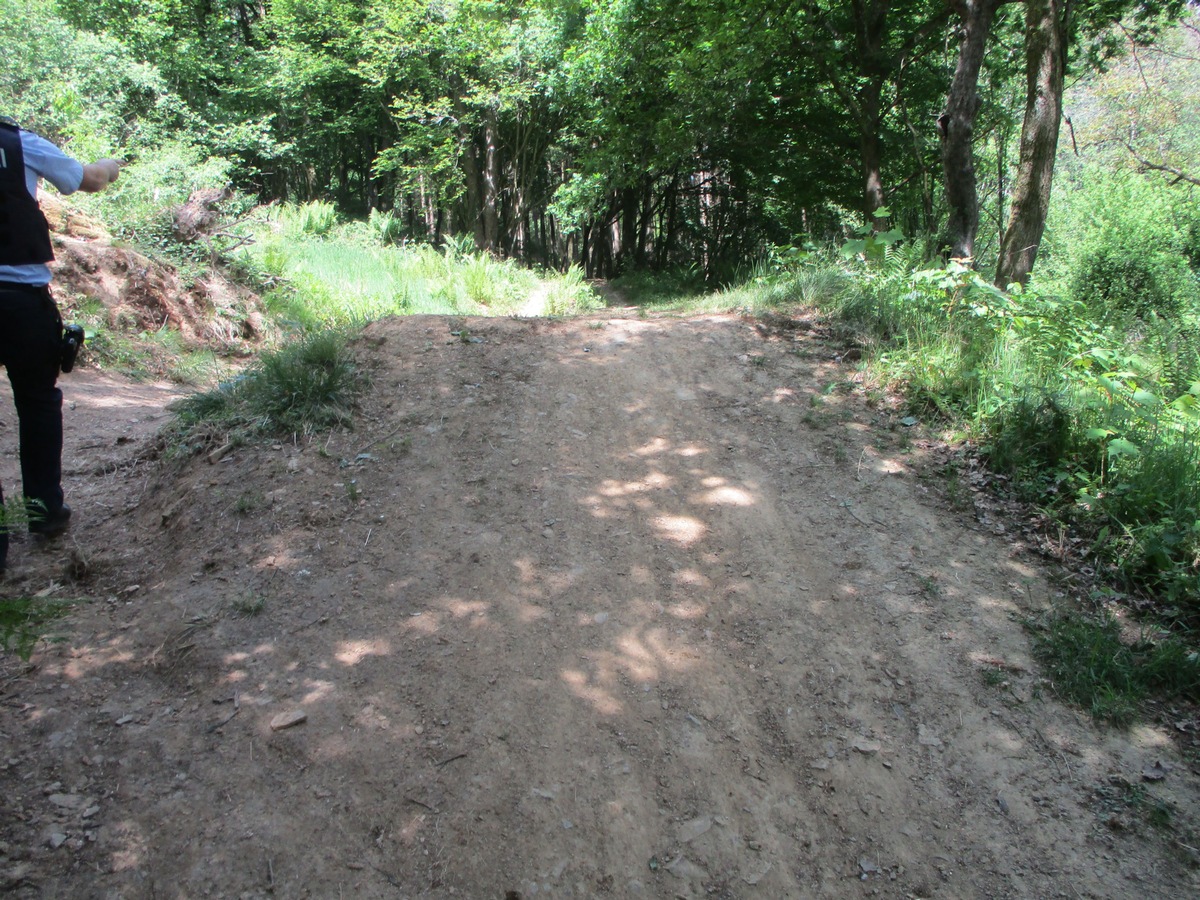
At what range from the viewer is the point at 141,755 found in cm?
263

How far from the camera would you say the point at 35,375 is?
12.0 feet

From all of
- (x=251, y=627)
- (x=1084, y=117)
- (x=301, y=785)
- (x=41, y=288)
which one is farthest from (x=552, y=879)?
(x=1084, y=117)

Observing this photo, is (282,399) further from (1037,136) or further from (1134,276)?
(1134,276)

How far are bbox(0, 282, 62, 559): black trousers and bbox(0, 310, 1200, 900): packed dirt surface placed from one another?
1.18ft

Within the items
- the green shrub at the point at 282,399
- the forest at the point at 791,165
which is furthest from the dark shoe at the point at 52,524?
the forest at the point at 791,165

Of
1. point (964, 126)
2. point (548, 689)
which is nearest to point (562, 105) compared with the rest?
point (964, 126)

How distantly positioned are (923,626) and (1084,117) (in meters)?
31.5

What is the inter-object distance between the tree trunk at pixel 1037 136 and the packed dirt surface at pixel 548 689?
419cm

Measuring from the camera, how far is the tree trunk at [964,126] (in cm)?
792

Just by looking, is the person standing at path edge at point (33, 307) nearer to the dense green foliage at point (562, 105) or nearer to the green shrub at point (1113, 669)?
the green shrub at point (1113, 669)

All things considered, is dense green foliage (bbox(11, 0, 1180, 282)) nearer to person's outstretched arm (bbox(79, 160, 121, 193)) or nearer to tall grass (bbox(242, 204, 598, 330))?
tall grass (bbox(242, 204, 598, 330))

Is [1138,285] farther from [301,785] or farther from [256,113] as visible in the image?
[256,113]

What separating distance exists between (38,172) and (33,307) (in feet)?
2.08

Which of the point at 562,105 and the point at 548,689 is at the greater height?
the point at 562,105
